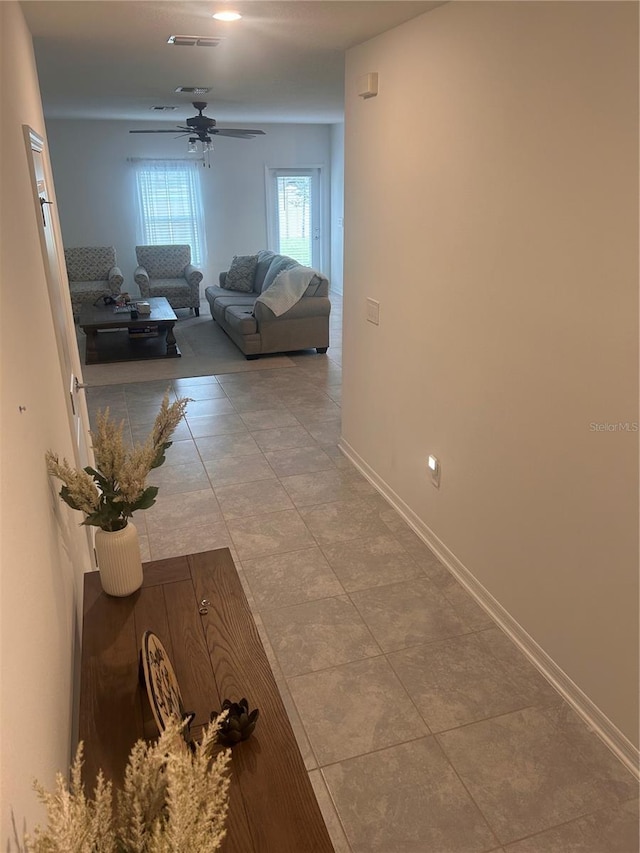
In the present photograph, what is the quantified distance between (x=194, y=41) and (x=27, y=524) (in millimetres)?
2974

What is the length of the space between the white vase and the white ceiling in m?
2.08

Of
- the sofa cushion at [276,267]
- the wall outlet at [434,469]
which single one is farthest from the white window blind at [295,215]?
the wall outlet at [434,469]

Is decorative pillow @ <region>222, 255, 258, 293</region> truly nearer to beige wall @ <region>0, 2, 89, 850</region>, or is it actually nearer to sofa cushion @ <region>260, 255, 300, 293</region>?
sofa cushion @ <region>260, 255, 300, 293</region>

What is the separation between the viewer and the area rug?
6262mm

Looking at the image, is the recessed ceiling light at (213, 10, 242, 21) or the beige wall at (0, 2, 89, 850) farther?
the recessed ceiling light at (213, 10, 242, 21)

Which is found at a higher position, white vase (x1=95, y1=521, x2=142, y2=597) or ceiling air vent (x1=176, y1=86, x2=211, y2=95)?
ceiling air vent (x1=176, y1=86, x2=211, y2=95)

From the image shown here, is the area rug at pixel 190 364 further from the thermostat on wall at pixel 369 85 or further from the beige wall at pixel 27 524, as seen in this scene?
the beige wall at pixel 27 524

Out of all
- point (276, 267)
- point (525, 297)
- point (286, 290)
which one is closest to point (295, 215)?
point (276, 267)

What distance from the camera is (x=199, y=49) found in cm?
347

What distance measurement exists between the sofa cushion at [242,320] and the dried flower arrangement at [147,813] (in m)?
5.97

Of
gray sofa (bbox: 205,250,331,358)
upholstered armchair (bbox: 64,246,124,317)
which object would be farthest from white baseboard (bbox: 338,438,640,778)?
upholstered armchair (bbox: 64,246,124,317)

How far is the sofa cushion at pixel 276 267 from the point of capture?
7336mm

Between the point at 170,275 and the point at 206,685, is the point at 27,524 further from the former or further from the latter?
the point at 170,275

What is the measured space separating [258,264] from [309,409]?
3.63m
